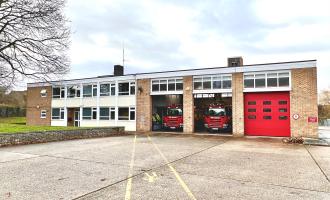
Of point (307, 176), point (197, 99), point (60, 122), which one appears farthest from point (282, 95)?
point (60, 122)

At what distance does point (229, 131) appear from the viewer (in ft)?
73.4

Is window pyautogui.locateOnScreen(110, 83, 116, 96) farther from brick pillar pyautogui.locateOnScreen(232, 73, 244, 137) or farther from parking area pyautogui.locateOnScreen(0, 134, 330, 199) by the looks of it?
parking area pyautogui.locateOnScreen(0, 134, 330, 199)

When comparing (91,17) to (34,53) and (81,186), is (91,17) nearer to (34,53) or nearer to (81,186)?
(34,53)

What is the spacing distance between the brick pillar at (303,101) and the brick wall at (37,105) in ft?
81.0

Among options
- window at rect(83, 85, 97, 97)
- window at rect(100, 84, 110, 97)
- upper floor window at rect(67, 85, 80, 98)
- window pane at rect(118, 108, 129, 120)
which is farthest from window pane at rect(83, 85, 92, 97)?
window pane at rect(118, 108, 129, 120)

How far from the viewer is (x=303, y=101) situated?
17.1 m

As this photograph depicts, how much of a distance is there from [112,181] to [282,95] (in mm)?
15493

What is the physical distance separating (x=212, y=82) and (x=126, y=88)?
8.53 meters

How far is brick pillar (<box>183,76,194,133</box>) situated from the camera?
20.8 meters

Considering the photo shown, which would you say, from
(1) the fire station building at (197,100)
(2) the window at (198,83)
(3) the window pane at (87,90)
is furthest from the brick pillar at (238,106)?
(3) the window pane at (87,90)

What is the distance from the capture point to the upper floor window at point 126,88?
2397 centimetres

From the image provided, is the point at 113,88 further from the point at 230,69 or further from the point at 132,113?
the point at 230,69

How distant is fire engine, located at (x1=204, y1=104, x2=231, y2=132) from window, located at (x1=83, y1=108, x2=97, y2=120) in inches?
466

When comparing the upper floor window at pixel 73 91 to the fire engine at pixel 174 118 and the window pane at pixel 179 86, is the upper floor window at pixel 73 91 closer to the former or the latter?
the fire engine at pixel 174 118
